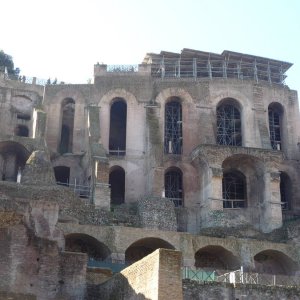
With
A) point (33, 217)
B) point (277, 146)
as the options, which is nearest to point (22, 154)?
point (33, 217)

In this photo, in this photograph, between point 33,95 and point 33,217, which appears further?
point 33,95

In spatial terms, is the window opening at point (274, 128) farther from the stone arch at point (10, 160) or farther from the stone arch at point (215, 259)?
the stone arch at point (10, 160)

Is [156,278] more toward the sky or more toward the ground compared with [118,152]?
more toward the ground

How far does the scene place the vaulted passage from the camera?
3497 centimetres

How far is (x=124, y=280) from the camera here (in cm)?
1647

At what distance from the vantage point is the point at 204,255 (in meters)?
28.1

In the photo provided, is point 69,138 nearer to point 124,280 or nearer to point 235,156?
point 235,156

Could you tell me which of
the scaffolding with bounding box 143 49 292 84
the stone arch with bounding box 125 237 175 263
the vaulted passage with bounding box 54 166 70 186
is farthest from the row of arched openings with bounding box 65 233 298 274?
the scaffolding with bounding box 143 49 292 84

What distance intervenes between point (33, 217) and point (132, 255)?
7.27 m

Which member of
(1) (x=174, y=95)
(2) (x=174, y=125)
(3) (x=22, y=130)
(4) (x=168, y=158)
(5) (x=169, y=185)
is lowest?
(5) (x=169, y=185)

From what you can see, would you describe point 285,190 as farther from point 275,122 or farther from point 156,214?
point 156,214

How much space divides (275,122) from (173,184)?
8.70m

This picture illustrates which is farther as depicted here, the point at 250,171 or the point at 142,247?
the point at 250,171

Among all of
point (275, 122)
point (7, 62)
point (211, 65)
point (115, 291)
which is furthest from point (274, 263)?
point (7, 62)
